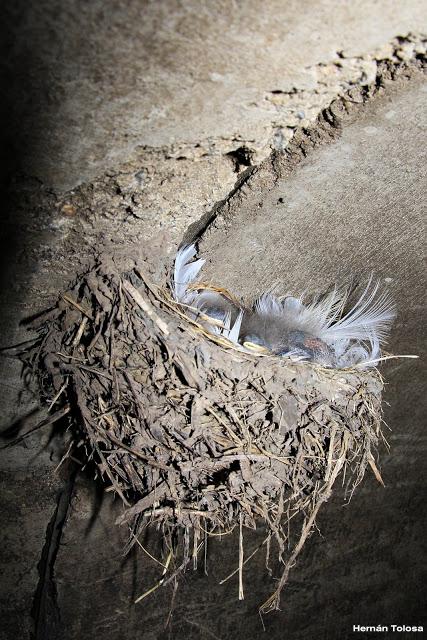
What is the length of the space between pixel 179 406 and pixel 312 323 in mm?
740

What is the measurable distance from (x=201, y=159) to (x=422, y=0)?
1.63 feet

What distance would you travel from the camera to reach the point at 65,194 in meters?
1.18

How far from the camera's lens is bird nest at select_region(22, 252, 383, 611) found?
1378 mm

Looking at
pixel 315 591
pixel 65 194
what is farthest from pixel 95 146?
pixel 315 591

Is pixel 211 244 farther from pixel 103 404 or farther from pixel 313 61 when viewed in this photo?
pixel 313 61

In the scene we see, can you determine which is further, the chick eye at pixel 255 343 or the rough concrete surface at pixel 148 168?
the chick eye at pixel 255 343

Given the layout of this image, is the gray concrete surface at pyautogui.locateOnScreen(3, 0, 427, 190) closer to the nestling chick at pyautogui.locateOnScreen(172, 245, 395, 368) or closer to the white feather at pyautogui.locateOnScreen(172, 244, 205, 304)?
the white feather at pyautogui.locateOnScreen(172, 244, 205, 304)

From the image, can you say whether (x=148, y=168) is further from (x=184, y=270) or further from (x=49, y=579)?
(x=49, y=579)

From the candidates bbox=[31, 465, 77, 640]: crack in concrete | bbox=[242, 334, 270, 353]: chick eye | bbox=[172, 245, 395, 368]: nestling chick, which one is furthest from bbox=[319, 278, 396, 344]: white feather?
bbox=[31, 465, 77, 640]: crack in concrete

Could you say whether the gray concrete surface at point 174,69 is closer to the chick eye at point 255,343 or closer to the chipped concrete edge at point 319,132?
the chipped concrete edge at point 319,132

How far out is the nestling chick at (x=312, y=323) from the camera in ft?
6.03

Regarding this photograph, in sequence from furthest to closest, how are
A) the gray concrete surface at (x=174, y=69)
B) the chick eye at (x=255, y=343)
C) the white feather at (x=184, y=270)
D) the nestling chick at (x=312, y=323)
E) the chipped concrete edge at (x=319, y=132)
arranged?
the nestling chick at (x=312, y=323)
the chick eye at (x=255, y=343)
the white feather at (x=184, y=270)
the chipped concrete edge at (x=319, y=132)
the gray concrete surface at (x=174, y=69)

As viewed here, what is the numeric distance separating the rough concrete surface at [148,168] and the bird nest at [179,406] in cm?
11

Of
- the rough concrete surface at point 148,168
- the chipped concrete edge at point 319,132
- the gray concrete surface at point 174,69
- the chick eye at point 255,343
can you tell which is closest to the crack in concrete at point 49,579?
the rough concrete surface at point 148,168
